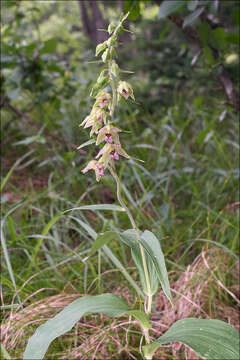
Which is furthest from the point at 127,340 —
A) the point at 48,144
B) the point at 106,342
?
the point at 48,144

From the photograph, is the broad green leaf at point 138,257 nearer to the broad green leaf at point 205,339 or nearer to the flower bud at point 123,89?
the broad green leaf at point 205,339

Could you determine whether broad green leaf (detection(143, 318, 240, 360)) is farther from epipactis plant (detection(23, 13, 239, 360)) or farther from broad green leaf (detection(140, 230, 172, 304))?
broad green leaf (detection(140, 230, 172, 304))

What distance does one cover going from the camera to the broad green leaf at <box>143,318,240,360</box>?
0.73 metres

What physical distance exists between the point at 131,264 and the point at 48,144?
4.12 ft

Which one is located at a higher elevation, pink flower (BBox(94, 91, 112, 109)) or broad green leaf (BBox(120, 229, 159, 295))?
pink flower (BBox(94, 91, 112, 109))

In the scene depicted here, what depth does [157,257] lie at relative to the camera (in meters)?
0.75

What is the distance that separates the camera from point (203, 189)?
79.0 inches

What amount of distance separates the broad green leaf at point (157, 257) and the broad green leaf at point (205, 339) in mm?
124

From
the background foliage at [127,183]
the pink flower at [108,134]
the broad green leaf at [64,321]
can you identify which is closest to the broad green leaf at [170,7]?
the background foliage at [127,183]

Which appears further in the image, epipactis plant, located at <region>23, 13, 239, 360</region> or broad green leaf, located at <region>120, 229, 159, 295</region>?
broad green leaf, located at <region>120, 229, 159, 295</region>

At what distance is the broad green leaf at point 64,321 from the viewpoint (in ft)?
2.38

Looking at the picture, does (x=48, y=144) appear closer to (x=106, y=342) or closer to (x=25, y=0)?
(x=25, y=0)

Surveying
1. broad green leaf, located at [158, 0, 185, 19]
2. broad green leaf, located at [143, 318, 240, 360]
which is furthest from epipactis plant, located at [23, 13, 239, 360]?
broad green leaf, located at [158, 0, 185, 19]

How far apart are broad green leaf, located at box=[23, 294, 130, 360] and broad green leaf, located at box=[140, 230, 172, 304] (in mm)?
127
